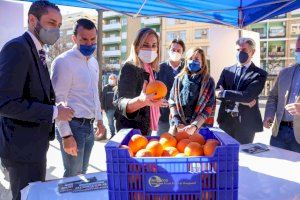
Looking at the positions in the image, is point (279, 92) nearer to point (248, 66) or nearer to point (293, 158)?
point (248, 66)

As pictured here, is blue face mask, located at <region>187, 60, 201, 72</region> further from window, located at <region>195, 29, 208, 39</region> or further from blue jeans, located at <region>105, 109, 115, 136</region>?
window, located at <region>195, 29, 208, 39</region>

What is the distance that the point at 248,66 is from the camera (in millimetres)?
3479

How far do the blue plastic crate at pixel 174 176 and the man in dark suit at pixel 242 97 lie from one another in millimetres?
2334

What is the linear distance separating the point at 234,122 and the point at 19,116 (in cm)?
231

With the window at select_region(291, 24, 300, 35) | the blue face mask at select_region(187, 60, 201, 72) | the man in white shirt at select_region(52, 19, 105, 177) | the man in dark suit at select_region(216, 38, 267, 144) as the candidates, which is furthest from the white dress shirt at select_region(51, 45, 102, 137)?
the window at select_region(291, 24, 300, 35)

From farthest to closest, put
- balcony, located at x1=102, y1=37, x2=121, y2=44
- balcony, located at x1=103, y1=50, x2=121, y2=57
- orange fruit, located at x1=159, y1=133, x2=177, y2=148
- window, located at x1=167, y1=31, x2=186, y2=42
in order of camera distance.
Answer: balcony, located at x1=102, y1=37, x2=121, y2=44, balcony, located at x1=103, y1=50, x2=121, y2=57, window, located at x1=167, y1=31, x2=186, y2=42, orange fruit, located at x1=159, y1=133, x2=177, y2=148

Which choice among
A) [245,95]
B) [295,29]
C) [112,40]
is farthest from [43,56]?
[112,40]

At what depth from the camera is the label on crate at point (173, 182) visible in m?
1.07

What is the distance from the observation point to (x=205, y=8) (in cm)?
445

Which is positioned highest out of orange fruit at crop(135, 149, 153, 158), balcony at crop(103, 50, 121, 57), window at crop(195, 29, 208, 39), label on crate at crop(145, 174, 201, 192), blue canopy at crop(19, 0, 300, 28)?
window at crop(195, 29, 208, 39)

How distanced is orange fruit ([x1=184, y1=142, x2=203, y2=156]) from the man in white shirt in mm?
1401

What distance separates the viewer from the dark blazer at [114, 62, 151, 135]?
205 centimetres

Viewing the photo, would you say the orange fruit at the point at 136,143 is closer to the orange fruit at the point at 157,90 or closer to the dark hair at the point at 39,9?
the orange fruit at the point at 157,90

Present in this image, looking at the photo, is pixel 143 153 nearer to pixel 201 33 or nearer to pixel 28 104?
pixel 28 104
